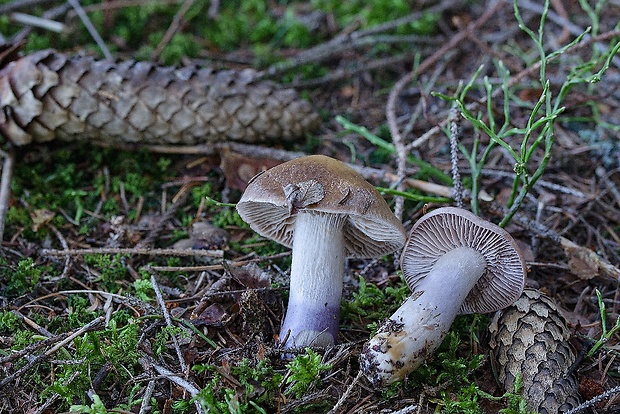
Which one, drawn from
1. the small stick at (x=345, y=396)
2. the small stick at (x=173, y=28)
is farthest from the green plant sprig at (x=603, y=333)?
the small stick at (x=173, y=28)

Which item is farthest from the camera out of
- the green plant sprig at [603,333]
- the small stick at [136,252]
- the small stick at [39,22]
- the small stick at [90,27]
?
the small stick at [39,22]

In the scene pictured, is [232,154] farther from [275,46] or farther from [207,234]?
[275,46]

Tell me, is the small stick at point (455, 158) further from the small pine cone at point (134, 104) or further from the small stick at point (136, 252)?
the small stick at point (136, 252)

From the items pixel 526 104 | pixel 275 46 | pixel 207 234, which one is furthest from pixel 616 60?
pixel 207 234

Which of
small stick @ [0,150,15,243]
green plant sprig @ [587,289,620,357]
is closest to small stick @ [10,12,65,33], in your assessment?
small stick @ [0,150,15,243]

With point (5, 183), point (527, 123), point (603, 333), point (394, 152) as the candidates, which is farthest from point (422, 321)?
point (5, 183)

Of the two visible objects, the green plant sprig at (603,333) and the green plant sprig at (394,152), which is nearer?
the green plant sprig at (603,333)
